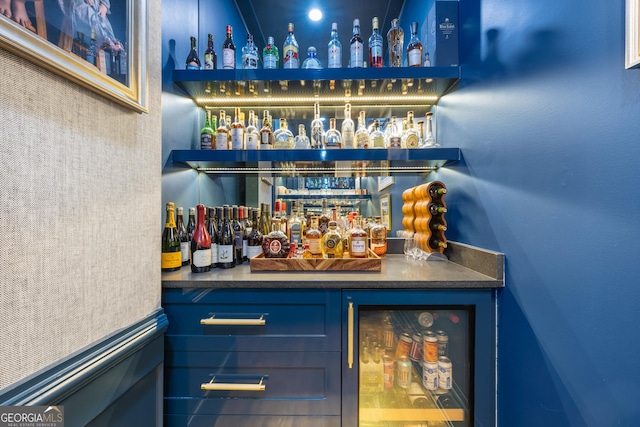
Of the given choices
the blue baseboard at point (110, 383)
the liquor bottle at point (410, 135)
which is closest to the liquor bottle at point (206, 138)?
the blue baseboard at point (110, 383)

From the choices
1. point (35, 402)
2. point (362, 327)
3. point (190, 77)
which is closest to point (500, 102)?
point (362, 327)

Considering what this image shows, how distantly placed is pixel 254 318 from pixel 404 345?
71cm

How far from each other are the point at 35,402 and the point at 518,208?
145 cm

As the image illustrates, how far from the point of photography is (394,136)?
150 cm

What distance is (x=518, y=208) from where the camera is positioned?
93 cm

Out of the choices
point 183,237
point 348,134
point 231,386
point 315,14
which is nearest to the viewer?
point 231,386

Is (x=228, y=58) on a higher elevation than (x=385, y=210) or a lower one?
higher

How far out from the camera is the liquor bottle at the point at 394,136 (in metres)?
1.50

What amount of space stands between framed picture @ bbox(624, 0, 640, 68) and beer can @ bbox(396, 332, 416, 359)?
1137 mm

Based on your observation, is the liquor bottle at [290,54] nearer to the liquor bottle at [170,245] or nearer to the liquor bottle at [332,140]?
the liquor bottle at [332,140]

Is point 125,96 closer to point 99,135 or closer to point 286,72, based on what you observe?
point 99,135

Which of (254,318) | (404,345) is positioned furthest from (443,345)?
(254,318)

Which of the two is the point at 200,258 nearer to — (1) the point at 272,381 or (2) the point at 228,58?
(1) the point at 272,381

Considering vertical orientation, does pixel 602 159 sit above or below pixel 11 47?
below
